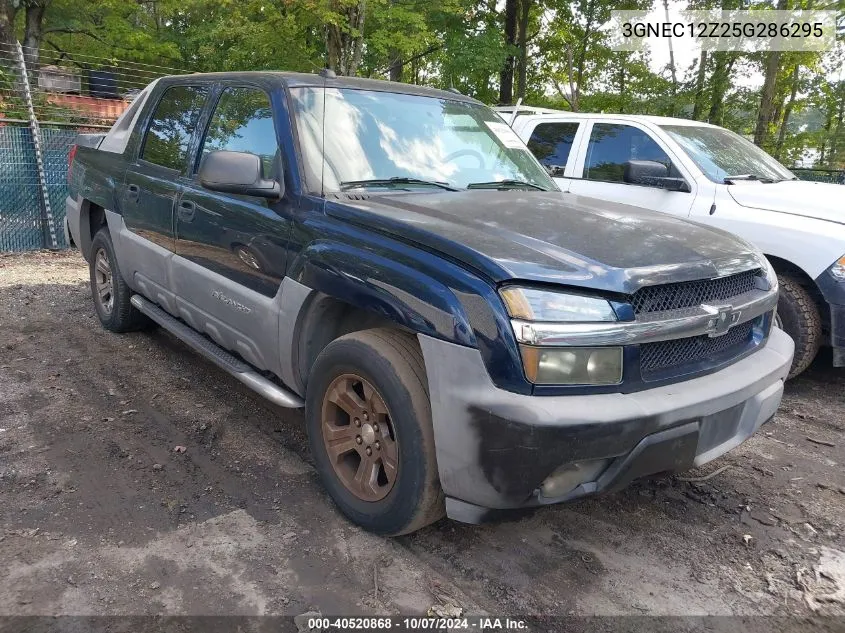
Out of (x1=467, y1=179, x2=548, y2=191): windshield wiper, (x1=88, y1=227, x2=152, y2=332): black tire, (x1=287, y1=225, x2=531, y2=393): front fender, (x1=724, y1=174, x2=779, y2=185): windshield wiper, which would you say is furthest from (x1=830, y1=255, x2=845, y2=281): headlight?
(x1=88, y1=227, x2=152, y2=332): black tire

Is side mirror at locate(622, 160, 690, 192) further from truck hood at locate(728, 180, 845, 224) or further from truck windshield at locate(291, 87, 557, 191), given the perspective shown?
truck windshield at locate(291, 87, 557, 191)

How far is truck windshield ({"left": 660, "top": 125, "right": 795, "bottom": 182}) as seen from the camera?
561cm

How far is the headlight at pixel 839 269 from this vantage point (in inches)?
174

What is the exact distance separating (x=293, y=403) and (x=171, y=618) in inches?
42.7

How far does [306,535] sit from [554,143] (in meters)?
5.14

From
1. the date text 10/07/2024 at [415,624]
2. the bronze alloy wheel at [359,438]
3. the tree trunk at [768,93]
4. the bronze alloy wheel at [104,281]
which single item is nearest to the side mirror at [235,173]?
the bronze alloy wheel at [359,438]

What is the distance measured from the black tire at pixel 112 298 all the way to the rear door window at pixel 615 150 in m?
4.30

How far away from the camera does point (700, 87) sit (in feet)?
61.6

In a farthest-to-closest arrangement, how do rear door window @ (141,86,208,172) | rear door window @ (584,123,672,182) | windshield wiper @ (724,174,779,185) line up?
1. rear door window @ (584,123,672,182)
2. windshield wiper @ (724,174,779,185)
3. rear door window @ (141,86,208,172)

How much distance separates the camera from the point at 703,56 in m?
19.5

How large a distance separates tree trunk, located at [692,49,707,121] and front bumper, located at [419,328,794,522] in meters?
18.5

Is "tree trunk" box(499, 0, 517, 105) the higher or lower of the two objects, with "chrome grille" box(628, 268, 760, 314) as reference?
higher

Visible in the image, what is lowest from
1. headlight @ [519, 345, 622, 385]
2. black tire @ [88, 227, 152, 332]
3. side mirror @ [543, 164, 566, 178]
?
black tire @ [88, 227, 152, 332]

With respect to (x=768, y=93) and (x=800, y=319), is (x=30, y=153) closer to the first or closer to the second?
(x=800, y=319)
